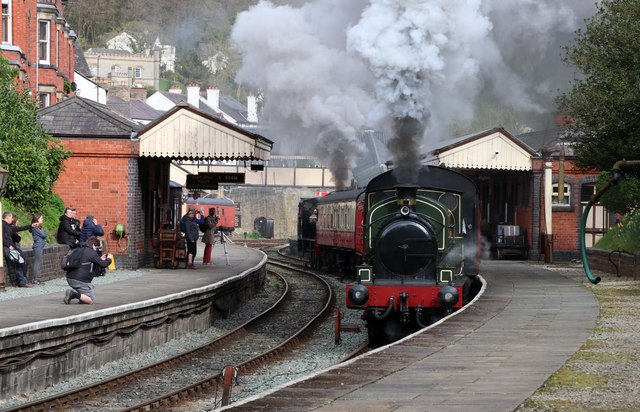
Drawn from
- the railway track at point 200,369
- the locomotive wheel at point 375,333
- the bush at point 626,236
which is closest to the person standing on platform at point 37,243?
the railway track at point 200,369

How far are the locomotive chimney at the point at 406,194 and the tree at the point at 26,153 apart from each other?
428 inches

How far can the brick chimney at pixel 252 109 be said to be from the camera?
107750 millimetres

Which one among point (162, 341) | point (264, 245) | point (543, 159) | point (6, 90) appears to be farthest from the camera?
point (264, 245)

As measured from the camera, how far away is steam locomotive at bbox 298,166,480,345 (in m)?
17.5

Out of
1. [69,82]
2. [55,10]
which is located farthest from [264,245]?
[55,10]

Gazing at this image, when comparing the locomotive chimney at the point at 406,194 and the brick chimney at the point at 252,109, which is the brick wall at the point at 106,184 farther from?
the brick chimney at the point at 252,109

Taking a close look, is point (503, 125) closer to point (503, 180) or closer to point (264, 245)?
point (503, 180)

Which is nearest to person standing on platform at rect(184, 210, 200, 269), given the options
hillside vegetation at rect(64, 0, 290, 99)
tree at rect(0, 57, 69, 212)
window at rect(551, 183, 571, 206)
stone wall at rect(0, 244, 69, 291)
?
tree at rect(0, 57, 69, 212)

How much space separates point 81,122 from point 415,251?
1384 cm

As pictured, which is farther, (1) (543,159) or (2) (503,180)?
(2) (503,180)

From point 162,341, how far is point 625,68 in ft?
46.4

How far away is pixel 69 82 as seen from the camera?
46.1 metres

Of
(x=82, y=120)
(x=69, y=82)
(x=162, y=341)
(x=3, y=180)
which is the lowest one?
(x=162, y=341)

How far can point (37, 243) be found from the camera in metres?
21.8
